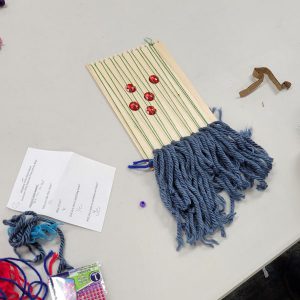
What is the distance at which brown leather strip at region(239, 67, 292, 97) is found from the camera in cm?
111

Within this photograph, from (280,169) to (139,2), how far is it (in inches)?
28.6

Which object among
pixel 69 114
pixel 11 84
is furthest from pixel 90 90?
pixel 11 84

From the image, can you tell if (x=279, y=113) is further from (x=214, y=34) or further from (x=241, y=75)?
(x=214, y=34)

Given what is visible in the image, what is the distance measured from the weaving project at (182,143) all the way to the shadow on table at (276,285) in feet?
2.23

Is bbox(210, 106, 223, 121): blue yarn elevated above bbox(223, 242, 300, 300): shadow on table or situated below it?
above

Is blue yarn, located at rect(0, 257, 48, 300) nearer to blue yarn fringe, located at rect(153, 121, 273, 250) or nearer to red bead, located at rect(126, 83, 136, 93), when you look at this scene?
blue yarn fringe, located at rect(153, 121, 273, 250)

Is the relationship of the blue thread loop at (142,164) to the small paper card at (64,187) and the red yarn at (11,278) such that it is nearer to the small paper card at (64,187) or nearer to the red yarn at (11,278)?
the small paper card at (64,187)

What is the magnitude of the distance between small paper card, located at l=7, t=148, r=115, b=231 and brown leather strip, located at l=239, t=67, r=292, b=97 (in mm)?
455

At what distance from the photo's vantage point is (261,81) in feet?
3.70

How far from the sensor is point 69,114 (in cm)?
104

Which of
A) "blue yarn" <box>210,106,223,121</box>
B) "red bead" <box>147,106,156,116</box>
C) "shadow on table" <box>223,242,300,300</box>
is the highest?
"red bead" <box>147,106,156,116</box>

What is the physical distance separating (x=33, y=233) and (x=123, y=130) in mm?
350

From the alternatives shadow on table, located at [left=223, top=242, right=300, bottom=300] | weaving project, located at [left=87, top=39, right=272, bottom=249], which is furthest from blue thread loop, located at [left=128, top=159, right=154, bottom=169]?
shadow on table, located at [left=223, top=242, right=300, bottom=300]

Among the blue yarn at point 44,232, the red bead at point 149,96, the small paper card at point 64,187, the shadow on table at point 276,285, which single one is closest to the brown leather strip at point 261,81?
the red bead at point 149,96
